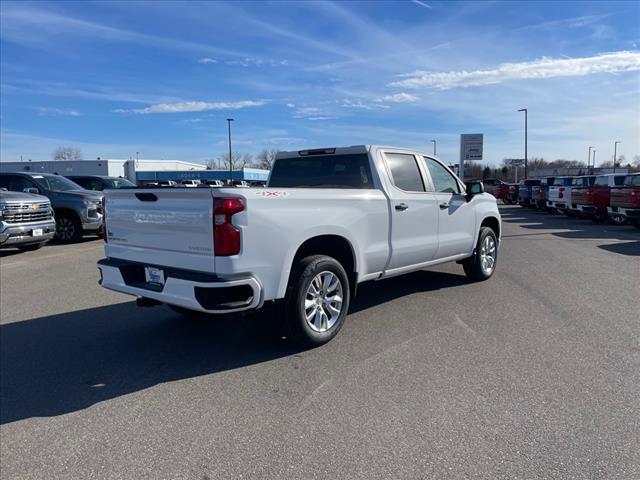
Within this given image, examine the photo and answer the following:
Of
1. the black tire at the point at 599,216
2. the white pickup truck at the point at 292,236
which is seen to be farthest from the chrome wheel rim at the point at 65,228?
the black tire at the point at 599,216

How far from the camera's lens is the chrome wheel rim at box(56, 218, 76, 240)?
13461mm

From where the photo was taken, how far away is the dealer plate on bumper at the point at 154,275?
4438mm

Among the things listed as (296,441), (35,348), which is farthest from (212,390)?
(35,348)

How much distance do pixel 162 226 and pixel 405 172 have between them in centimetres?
307

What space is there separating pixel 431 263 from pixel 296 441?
3818mm

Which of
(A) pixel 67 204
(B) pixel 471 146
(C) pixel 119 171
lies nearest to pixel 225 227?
(A) pixel 67 204

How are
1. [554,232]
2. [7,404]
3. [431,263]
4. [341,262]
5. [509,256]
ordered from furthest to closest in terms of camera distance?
[554,232]
[509,256]
[431,263]
[341,262]
[7,404]

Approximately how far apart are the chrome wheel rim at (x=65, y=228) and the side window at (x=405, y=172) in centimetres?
1062

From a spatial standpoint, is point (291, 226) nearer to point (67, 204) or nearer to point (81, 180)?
point (67, 204)

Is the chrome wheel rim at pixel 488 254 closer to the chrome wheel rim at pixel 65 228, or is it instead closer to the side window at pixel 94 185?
the chrome wheel rim at pixel 65 228

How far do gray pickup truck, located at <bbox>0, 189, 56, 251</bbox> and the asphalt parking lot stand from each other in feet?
15.6

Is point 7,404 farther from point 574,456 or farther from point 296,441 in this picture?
point 574,456

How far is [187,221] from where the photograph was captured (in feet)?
13.7

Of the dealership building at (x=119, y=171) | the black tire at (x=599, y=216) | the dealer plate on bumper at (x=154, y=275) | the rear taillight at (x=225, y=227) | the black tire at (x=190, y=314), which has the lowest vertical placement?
the black tire at (x=190, y=314)
